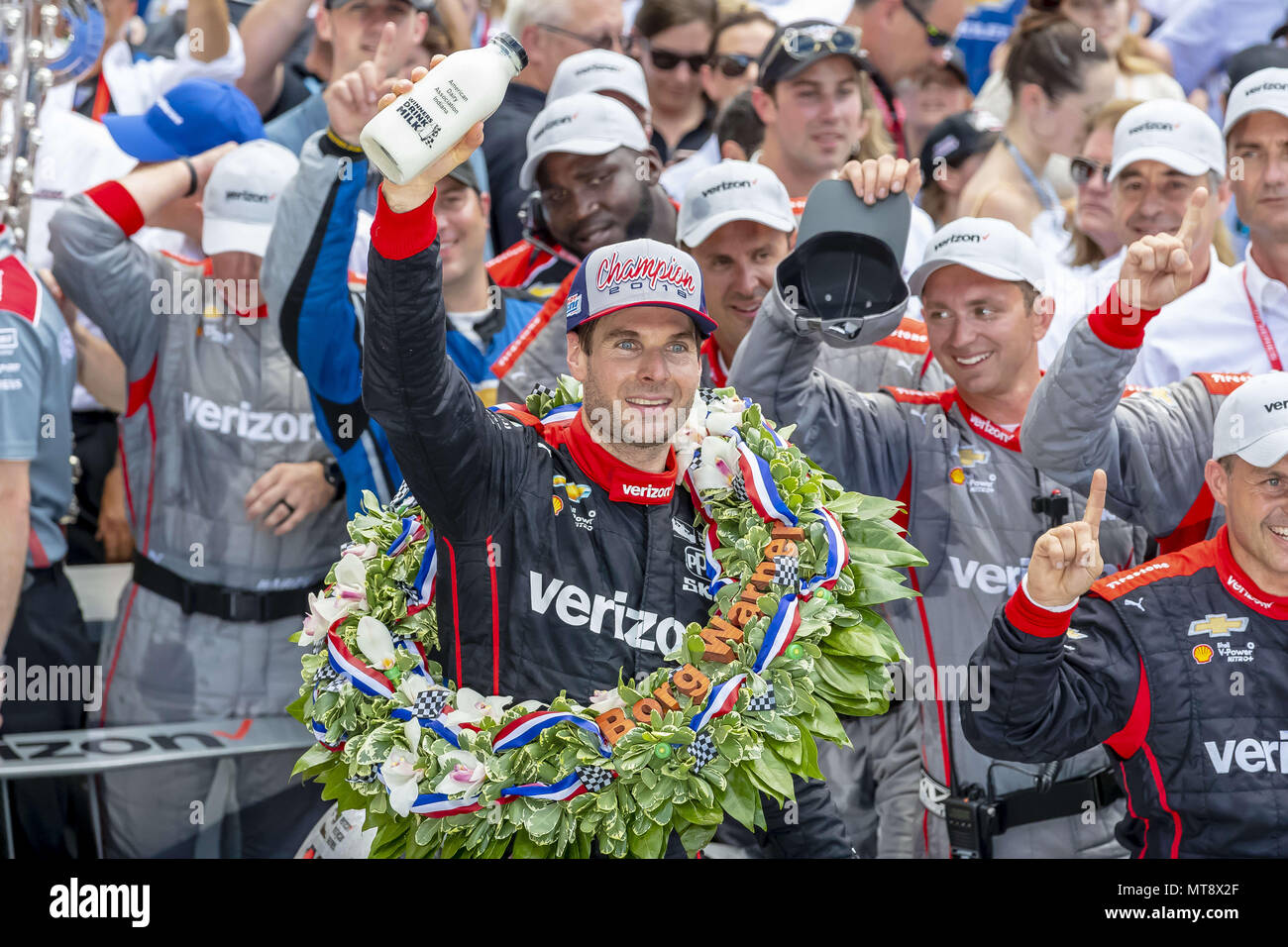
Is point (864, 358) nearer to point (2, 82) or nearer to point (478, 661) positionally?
point (478, 661)

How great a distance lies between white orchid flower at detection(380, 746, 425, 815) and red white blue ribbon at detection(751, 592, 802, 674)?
29.5 inches

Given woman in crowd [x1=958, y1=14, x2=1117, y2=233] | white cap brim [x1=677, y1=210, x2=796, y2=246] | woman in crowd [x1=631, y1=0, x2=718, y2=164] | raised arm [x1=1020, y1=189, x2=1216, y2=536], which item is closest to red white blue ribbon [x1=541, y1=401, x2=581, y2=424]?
white cap brim [x1=677, y1=210, x2=796, y2=246]

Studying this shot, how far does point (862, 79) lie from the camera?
5816 mm

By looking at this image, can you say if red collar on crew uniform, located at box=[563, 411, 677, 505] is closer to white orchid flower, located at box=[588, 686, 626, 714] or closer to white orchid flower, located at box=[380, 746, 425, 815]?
white orchid flower, located at box=[588, 686, 626, 714]

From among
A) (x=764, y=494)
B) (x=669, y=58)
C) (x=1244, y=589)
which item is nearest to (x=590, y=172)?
(x=764, y=494)

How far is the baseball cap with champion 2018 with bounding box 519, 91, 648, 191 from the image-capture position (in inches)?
199

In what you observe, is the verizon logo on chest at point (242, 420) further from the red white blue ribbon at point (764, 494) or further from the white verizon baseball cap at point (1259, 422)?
the white verizon baseball cap at point (1259, 422)

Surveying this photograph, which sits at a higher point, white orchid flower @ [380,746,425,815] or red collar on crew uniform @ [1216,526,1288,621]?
red collar on crew uniform @ [1216,526,1288,621]

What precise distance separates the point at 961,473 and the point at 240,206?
249 centimetres

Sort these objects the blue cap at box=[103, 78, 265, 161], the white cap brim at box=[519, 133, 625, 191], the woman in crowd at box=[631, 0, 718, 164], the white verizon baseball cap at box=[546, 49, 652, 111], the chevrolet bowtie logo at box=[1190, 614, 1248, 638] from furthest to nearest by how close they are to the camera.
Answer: the woman in crowd at box=[631, 0, 718, 164] < the white verizon baseball cap at box=[546, 49, 652, 111] < the blue cap at box=[103, 78, 265, 161] < the white cap brim at box=[519, 133, 625, 191] < the chevrolet bowtie logo at box=[1190, 614, 1248, 638]

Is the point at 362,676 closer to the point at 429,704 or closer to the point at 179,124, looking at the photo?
the point at 429,704

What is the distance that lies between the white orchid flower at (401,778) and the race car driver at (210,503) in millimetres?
1809

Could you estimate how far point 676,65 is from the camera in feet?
23.6

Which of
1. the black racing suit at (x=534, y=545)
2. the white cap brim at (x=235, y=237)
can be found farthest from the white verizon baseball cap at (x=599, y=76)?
the black racing suit at (x=534, y=545)
